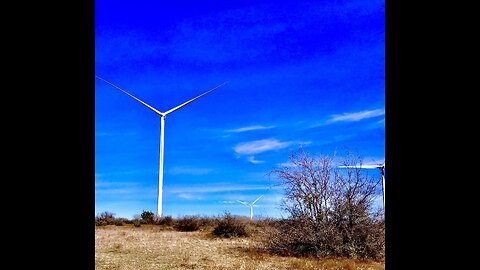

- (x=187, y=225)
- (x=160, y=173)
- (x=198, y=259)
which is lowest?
(x=198, y=259)

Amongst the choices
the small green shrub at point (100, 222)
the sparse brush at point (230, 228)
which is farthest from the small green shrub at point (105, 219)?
the sparse brush at point (230, 228)

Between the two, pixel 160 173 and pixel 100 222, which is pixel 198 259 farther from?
pixel 100 222

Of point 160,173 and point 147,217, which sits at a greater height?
point 160,173

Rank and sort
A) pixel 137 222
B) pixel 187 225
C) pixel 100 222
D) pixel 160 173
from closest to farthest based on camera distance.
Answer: pixel 187 225 → pixel 160 173 → pixel 137 222 → pixel 100 222

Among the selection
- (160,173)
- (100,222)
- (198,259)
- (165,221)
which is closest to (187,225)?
(165,221)

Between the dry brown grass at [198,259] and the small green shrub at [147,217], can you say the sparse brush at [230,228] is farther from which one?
the small green shrub at [147,217]
